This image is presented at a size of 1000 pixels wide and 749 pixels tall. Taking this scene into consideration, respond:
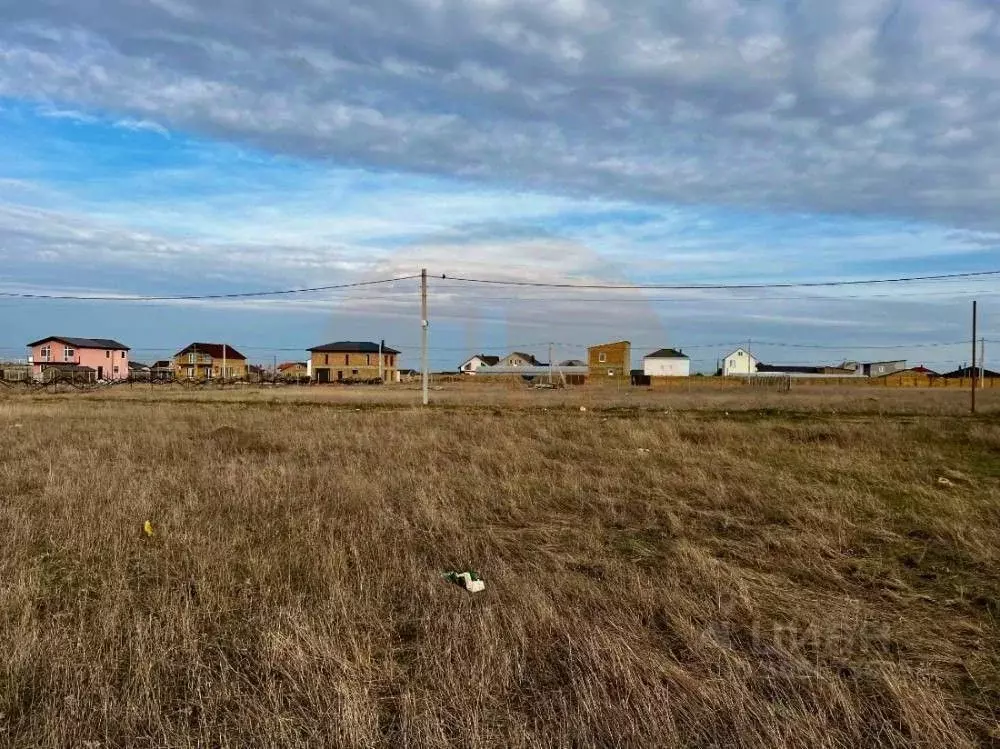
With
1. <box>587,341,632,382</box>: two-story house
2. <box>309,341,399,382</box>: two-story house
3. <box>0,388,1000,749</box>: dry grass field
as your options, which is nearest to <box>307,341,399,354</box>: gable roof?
<box>309,341,399,382</box>: two-story house

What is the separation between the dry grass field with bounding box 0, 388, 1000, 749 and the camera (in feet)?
12.4

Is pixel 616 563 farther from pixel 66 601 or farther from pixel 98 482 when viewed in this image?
pixel 98 482

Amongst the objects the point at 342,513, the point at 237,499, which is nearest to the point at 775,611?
the point at 342,513

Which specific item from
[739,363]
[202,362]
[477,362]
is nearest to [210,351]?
[202,362]

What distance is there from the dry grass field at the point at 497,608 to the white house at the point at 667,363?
103m

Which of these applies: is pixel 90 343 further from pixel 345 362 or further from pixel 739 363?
pixel 739 363

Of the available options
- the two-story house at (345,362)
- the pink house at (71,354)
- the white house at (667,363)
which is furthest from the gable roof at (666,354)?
the pink house at (71,354)

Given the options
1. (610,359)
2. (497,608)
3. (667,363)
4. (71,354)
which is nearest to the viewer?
(497,608)

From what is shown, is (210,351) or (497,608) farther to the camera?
(210,351)

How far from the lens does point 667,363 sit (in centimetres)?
11369

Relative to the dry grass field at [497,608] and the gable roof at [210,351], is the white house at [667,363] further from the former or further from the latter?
the dry grass field at [497,608]

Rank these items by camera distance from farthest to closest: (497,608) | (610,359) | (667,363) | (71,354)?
1. (667,363)
2. (610,359)
3. (71,354)
4. (497,608)

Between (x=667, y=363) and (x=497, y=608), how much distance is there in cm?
11144

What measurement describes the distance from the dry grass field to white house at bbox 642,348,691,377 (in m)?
103
